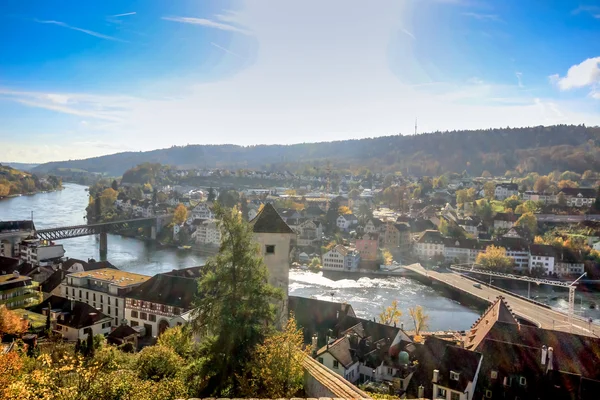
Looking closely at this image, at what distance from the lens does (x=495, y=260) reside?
29422 millimetres

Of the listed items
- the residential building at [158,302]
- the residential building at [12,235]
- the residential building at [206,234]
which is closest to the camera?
the residential building at [158,302]

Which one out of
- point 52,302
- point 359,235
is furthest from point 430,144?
point 52,302

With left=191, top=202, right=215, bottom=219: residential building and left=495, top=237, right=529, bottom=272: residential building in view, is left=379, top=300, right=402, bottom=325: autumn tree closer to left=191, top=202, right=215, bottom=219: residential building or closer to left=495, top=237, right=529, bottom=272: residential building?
left=495, top=237, right=529, bottom=272: residential building

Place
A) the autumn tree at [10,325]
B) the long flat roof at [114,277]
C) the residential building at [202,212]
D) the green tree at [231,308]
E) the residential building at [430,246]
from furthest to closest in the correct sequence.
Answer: the residential building at [202,212] → the residential building at [430,246] → the long flat roof at [114,277] → the autumn tree at [10,325] → the green tree at [231,308]

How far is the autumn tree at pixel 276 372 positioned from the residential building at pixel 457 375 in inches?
189

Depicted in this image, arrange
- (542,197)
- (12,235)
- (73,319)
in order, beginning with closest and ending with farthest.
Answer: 1. (73,319)
2. (12,235)
3. (542,197)

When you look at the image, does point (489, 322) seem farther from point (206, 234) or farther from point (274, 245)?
point (206, 234)

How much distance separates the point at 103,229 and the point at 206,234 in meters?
7.34

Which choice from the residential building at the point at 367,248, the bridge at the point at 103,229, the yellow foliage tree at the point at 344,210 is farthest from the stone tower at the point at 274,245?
the yellow foliage tree at the point at 344,210

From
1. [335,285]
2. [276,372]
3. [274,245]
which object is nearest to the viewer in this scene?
[276,372]

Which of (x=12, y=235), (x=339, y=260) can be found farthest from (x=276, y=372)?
(x=12, y=235)

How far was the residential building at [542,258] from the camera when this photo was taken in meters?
29.0

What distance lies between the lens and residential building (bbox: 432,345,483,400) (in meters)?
9.13

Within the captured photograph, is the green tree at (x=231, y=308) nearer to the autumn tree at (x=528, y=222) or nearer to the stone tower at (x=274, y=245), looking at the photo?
the stone tower at (x=274, y=245)
